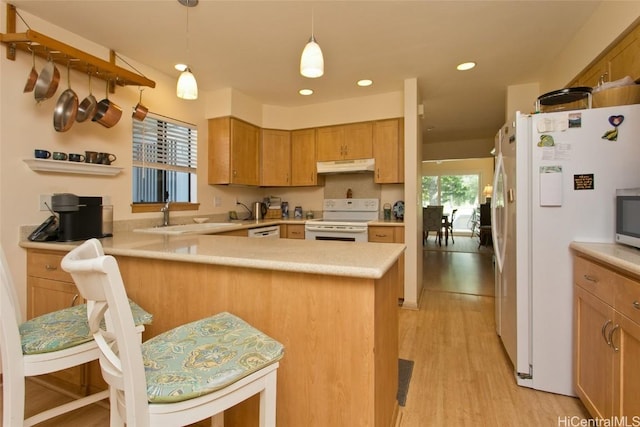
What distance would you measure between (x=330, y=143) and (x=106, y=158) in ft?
8.10

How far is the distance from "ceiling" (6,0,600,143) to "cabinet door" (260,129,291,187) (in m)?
0.74

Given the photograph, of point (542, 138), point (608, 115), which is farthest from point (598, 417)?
point (608, 115)

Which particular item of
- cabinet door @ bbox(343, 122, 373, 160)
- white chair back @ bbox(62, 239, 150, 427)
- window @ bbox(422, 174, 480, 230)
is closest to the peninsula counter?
white chair back @ bbox(62, 239, 150, 427)

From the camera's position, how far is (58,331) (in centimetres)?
129

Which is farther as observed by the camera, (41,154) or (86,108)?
(86,108)

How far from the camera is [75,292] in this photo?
1.81 meters

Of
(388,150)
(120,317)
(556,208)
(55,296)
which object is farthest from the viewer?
(388,150)

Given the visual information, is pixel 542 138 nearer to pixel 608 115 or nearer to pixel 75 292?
pixel 608 115

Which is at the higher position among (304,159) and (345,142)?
(345,142)

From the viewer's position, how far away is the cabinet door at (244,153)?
355 centimetres

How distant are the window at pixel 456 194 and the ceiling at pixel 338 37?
7540mm

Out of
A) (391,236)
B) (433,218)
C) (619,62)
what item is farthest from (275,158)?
(433,218)

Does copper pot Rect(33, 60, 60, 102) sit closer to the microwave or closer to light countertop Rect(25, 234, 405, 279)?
light countertop Rect(25, 234, 405, 279)

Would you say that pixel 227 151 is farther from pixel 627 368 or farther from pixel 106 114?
pixel 627 368
